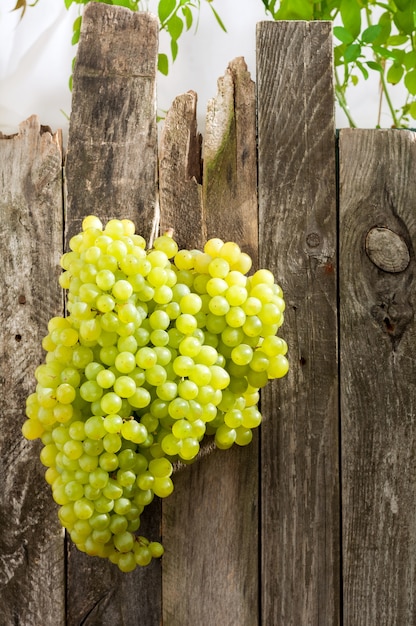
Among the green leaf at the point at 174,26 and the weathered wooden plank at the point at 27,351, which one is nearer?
the weathered wooden plank at the point at 27,351

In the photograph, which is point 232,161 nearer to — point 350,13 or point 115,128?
point 115,128

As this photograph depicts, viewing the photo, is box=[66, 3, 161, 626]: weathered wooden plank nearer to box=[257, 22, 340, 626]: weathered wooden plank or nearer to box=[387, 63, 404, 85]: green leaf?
box=[257, 22, 340, 626]: weathered wooden plank

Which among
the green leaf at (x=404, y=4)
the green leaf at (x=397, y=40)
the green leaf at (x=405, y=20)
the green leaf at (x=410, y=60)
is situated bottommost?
the green leaf at (x=410, y=60)

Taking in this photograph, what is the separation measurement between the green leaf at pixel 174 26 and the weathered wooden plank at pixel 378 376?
1.26 ft

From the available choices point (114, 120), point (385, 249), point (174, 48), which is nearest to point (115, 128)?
point (114, 120)

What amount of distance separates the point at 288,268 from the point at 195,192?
0.69ft

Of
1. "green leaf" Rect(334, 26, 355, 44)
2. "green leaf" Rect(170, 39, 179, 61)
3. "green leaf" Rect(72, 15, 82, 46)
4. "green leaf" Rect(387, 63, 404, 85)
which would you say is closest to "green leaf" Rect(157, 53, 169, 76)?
"green leaf" Rect(170, 39, 179, 61)

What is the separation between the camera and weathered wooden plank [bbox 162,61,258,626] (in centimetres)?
120

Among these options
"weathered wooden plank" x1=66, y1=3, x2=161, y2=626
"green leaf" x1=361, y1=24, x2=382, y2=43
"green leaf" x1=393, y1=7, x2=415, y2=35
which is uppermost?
"green leaf" x1=393, y1=7, x2=415, y2=35

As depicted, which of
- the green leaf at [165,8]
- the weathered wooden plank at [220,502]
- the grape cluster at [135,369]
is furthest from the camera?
the green leaf at [165,8]

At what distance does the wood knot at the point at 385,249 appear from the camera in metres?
1.24

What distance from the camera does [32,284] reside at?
4.08 feet

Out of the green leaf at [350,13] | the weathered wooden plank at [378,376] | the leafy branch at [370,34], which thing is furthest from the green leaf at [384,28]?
the weathered wooden plank at [378,376]

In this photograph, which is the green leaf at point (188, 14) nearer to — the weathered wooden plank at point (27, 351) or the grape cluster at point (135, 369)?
the weathered wooden plank at point (27, 351)
